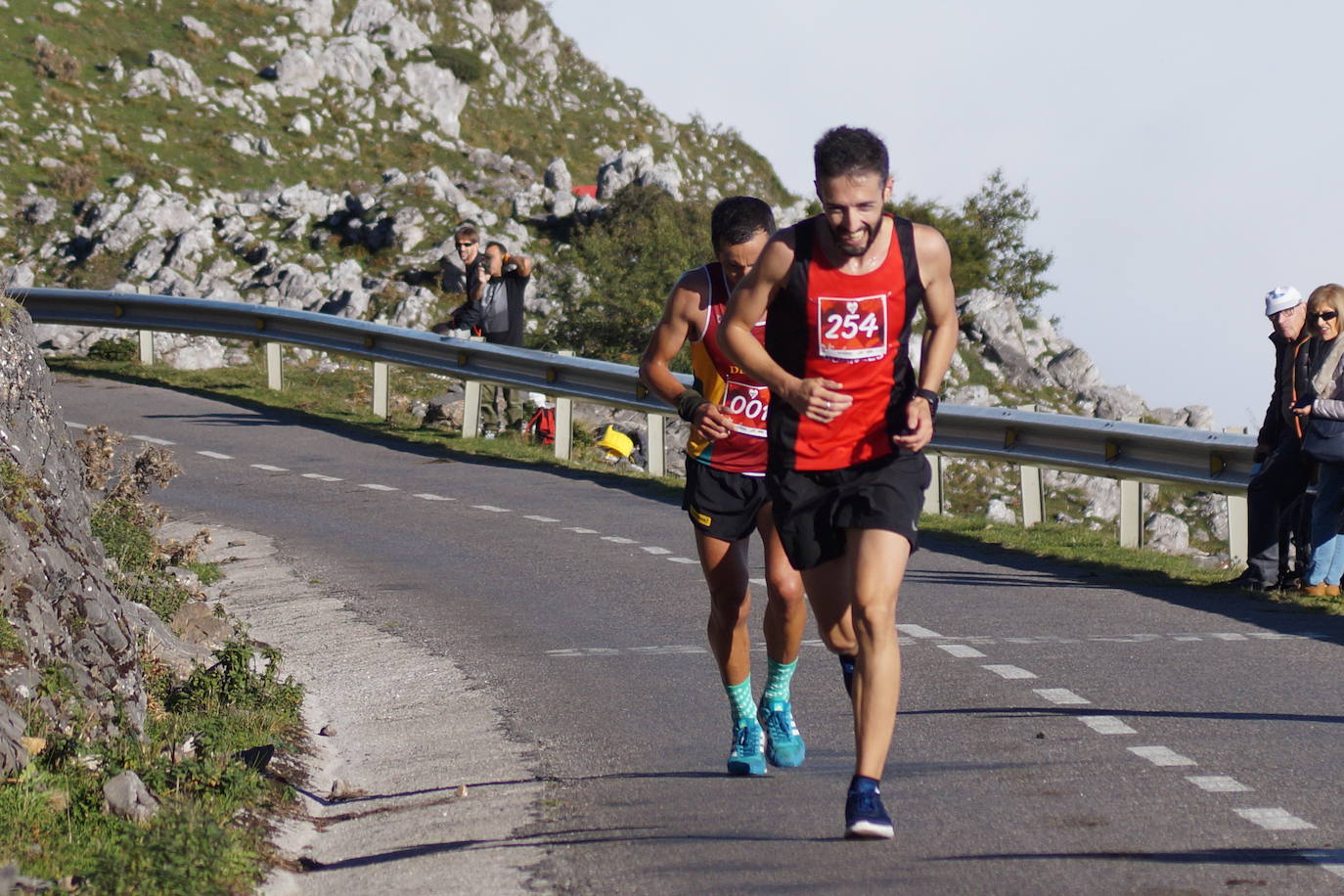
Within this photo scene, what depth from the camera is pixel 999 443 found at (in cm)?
1579

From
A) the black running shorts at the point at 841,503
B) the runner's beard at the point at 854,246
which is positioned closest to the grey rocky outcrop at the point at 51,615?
the black running shorts at the point at 841,503

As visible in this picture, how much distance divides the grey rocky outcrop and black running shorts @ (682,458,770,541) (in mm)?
2042

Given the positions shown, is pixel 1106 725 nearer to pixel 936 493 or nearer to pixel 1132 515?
pixel 1132 515

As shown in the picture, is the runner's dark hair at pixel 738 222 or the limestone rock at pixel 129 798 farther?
the runner's dark hair at pixel 738 222

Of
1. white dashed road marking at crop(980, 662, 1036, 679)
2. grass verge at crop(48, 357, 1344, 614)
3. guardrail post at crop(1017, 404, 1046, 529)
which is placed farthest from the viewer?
guardrail post at crop(1017, 404, 1046, 529)

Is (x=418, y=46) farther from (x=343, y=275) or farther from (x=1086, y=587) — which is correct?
(x=1086, y=587)

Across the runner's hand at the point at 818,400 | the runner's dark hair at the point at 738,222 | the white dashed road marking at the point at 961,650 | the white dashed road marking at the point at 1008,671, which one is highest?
the runner's dark hair at the point at 738,222

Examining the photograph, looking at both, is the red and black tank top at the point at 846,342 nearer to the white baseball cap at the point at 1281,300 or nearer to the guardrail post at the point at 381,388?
the white baseball cap at the point at 1281,300

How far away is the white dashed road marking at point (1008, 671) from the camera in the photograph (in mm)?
8617

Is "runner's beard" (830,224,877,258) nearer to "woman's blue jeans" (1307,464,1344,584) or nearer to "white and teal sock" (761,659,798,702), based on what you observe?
"white and teal sock" (761,659,798,702)

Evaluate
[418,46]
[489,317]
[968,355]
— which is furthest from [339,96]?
[489,317]

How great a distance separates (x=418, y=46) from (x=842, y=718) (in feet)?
244

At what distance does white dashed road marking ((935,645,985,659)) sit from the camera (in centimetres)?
920

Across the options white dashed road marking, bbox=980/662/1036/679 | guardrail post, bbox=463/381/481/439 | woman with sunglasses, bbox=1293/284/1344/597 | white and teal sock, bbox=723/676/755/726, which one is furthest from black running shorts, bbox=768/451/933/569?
guardrail post, bbox=463/381/481/439
